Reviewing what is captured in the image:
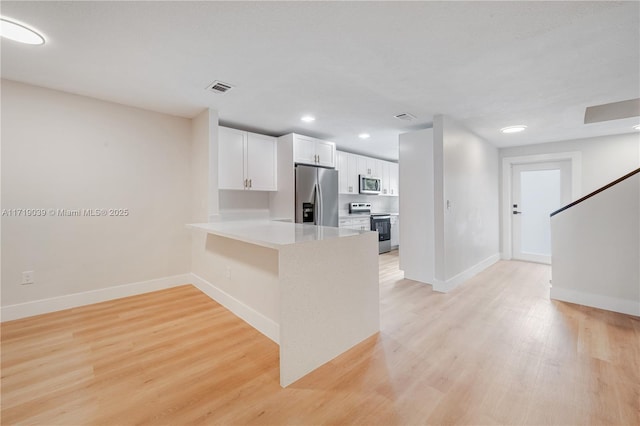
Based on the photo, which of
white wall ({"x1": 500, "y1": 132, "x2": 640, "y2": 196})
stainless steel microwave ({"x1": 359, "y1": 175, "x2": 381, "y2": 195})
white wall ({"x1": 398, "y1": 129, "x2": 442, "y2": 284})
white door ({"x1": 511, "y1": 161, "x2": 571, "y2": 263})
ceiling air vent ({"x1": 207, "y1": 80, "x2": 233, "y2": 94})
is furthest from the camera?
stainless steel microwave ({"x1": 359, "y1": 175, "x2": 381, "y2": 195})

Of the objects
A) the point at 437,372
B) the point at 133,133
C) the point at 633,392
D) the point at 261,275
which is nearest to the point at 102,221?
the point at 133,133

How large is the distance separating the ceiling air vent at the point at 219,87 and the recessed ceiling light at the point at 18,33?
116cm

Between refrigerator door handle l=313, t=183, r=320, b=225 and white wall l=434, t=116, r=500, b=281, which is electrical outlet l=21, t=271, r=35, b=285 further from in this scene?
white wall l=434, t=116, r=500, b=281

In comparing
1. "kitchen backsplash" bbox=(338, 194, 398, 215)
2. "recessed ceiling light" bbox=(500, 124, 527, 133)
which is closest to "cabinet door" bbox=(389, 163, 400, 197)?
"kitchen backsplash" bbox=(338, 194, 398, 215)

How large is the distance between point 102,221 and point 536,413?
4157mm

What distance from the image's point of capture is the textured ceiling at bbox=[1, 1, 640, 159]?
5.20 ft

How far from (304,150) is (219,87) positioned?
173 cm

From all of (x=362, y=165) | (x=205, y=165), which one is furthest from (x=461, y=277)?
(x=205, y=165)

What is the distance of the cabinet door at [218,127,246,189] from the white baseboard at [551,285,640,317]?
4.17 metres

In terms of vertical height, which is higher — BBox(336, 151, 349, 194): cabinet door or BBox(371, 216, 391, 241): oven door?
BBox(336, 151, 349, 194): cabinet door

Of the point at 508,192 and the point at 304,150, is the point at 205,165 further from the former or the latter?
the point at 508,192

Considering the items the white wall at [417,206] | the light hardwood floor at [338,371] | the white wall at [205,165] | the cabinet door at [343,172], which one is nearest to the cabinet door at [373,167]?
the cabinet door at [343,172]

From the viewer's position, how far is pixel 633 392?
158 centimetres

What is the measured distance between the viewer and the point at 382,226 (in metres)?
5.94
